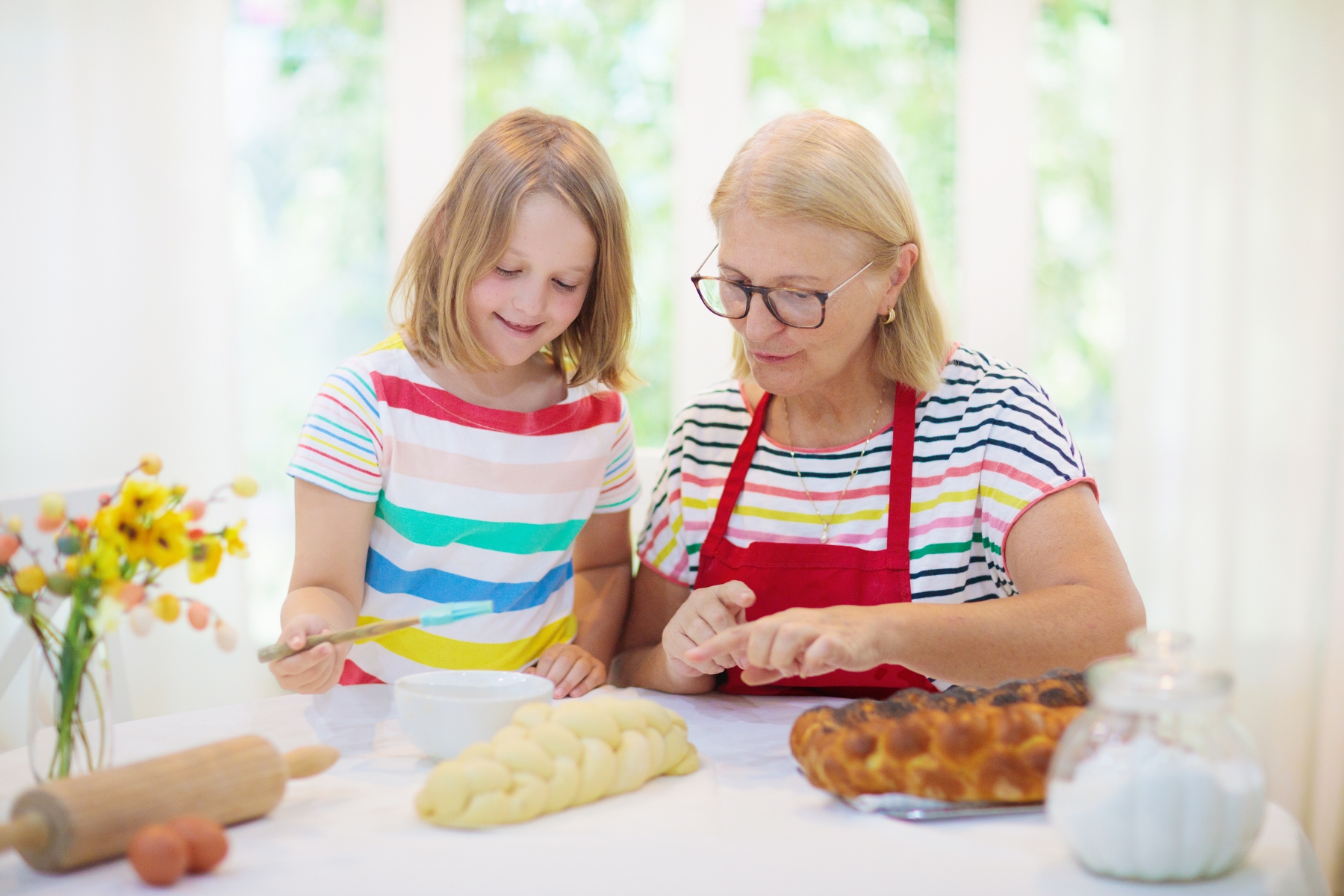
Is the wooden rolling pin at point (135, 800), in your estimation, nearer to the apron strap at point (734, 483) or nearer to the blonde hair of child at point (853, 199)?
the apron strap at point (734, 483)

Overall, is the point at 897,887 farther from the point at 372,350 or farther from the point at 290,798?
the point at 372,350

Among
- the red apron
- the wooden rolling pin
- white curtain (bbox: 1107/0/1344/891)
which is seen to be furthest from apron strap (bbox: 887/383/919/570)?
white curtain (bbox: 1107/0/1344/891)

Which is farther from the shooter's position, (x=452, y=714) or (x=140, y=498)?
(x=452, y=714)

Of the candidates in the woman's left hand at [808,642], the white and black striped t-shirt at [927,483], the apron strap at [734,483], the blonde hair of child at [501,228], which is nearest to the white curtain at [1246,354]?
the white and black striped t-shirt at [927,483]

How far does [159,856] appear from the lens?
765mm

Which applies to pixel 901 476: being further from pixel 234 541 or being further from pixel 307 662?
pixel 234 541

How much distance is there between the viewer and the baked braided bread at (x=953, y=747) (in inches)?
34.4

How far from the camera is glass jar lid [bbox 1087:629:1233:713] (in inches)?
28.9

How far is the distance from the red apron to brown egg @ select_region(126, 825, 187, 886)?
0.79 meters

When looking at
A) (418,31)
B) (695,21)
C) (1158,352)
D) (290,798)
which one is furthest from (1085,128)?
(290,798)

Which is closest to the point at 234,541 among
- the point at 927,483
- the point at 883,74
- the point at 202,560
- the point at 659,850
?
the point at 202,560

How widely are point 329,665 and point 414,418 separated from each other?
41 cm

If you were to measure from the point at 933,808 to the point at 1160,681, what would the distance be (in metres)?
0.23

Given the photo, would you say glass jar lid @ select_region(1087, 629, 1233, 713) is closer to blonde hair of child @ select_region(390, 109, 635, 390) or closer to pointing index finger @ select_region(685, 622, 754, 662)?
pointing index finger @ select_region(685, 622, 754, 662)
